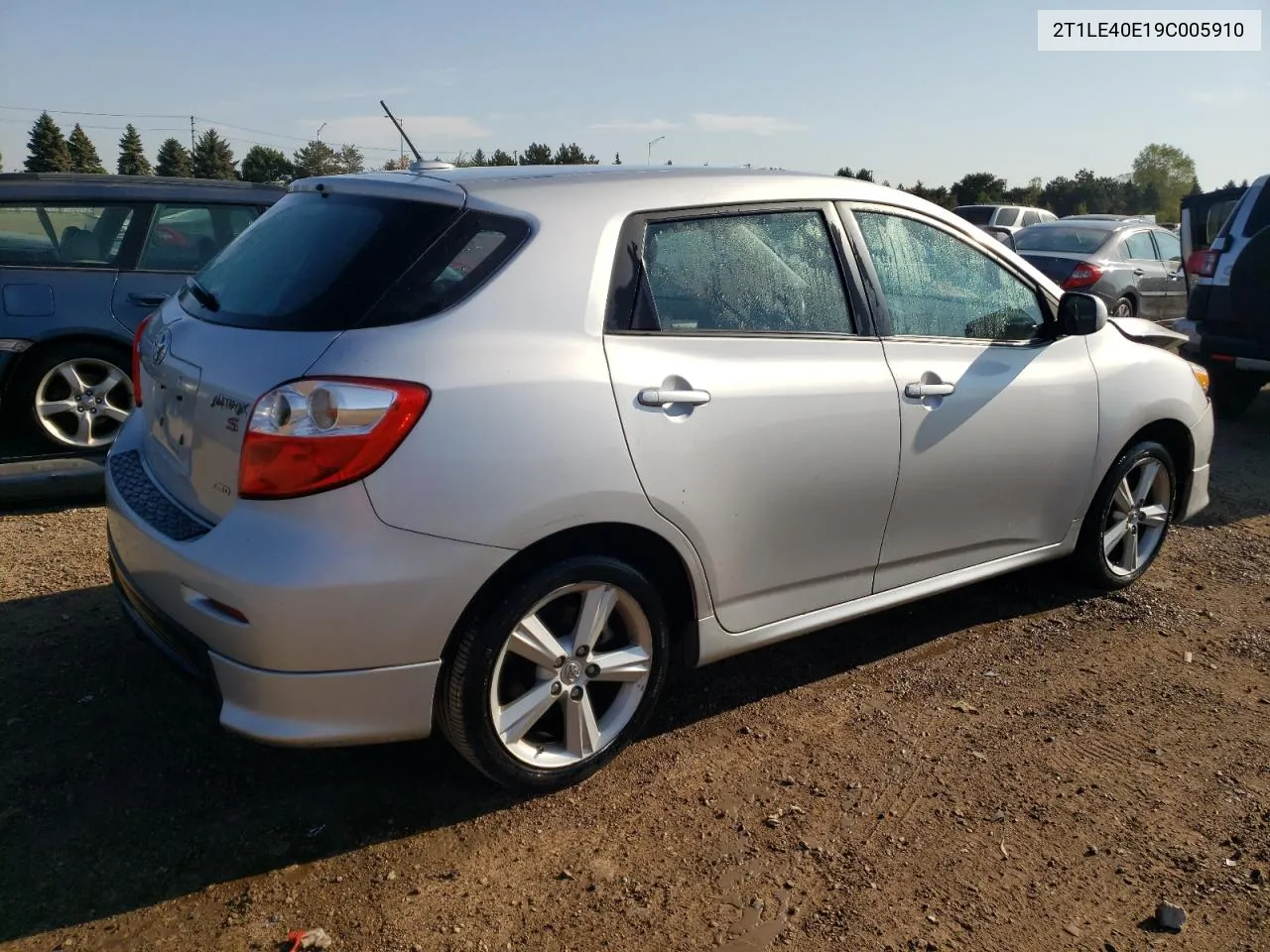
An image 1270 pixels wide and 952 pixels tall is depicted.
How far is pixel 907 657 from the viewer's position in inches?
158

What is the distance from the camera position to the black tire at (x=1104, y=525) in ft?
14.4

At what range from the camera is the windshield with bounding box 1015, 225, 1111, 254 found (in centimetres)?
1303

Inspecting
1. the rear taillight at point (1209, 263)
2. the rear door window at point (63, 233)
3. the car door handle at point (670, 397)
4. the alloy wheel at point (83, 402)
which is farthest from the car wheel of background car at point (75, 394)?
the rear taillight at point (1209, 263)

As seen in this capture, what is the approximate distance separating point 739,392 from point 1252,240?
6.24 metres

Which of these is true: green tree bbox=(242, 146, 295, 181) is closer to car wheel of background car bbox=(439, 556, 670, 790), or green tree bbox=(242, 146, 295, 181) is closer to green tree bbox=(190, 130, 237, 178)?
green tree bbox=(190, 130, 237, 178)

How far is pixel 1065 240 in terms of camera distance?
520 inches

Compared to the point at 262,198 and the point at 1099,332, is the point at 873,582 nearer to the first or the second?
the point at 1099,332

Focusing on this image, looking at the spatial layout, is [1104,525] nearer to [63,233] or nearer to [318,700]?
[318,700]

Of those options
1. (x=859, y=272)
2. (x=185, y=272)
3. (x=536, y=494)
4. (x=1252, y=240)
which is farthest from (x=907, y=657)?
(x=1252, y=240)

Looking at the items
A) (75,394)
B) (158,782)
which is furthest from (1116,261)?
(158,782)

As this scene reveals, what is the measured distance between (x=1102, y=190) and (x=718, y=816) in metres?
75.3

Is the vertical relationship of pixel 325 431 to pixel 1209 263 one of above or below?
above

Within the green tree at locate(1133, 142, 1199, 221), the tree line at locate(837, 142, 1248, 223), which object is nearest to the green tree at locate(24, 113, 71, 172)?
the tree line at locate(837, 142, 1248, 223)

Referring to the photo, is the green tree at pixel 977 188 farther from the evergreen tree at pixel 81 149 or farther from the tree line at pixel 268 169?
the evergreen tree at pixel 81 149
